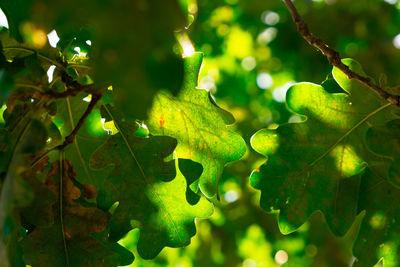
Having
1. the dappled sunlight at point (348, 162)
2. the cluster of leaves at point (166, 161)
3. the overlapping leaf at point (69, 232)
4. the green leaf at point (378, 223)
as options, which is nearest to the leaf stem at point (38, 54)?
the cluster of leaves at point (166, 161)

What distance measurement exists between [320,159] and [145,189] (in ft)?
2.00

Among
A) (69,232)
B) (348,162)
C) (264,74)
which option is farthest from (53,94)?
(264,74)

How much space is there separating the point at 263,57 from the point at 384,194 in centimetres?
496

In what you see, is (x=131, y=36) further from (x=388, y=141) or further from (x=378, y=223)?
(x=378, y=223)

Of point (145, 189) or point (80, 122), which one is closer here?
point (80, 122)

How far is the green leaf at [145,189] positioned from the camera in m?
1.79

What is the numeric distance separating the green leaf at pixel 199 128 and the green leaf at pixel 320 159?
0.16m

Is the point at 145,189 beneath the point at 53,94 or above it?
beneath

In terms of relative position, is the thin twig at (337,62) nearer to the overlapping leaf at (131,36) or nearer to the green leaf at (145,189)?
the green leaf at (145,189)

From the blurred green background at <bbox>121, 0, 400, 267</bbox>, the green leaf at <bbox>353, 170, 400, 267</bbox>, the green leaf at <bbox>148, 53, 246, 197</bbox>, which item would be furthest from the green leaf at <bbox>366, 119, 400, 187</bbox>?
the blurred green background at <bbox>121, 0, 400, 267</bbox>

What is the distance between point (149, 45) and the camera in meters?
0.91

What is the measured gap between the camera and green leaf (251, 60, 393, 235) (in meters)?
1.88

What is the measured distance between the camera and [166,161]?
1805 millimetres

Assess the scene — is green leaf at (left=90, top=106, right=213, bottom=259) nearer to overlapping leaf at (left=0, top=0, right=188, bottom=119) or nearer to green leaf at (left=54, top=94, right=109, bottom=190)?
green leaf at (left=54, top=94, right=109, bottom=190)
